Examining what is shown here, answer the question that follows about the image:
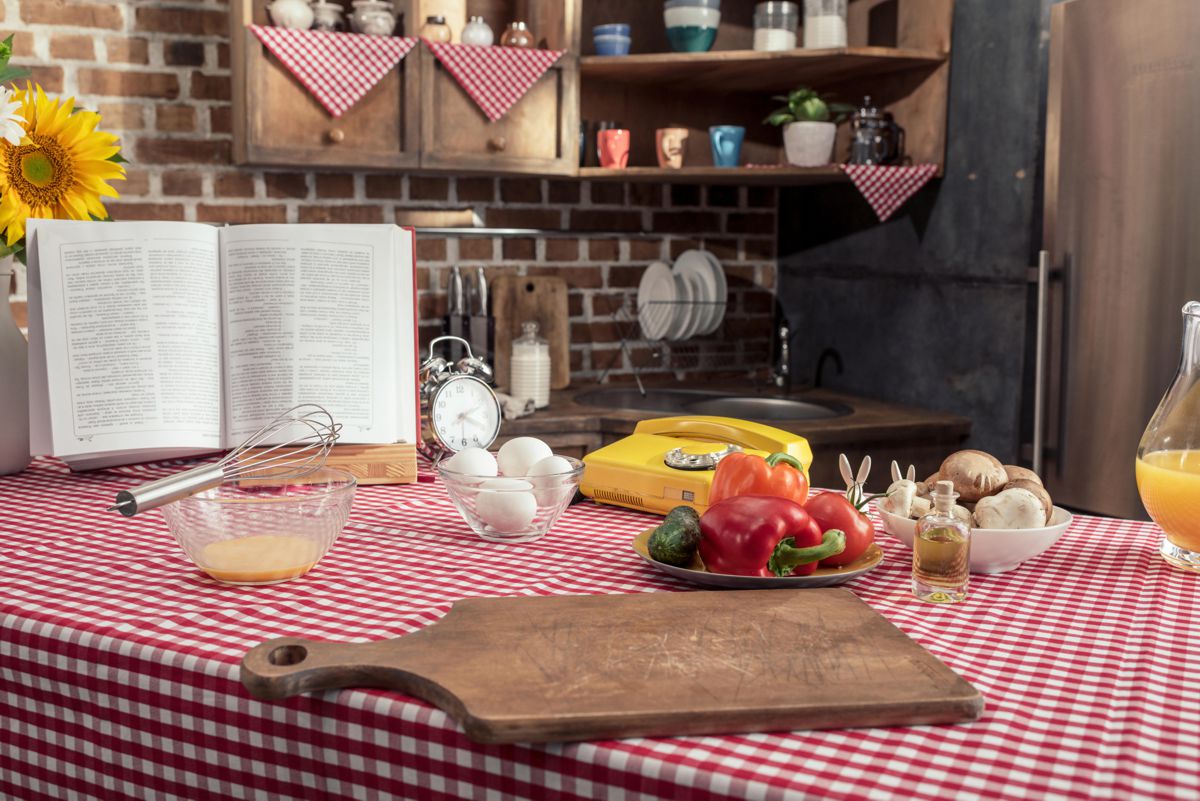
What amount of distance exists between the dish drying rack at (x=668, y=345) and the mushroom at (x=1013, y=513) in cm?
203

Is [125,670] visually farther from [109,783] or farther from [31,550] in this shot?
[31,550]

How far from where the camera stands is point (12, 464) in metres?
1.72

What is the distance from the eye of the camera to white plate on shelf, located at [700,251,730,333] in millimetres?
3359

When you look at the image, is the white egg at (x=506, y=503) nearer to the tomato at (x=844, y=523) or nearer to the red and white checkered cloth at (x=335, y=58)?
the tomato at (x=844, y=523)

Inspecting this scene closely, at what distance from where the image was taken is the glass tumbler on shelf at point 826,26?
9.77ft

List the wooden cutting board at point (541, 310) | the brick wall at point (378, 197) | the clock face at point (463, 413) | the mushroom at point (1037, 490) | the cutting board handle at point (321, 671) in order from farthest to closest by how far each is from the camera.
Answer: the wooden cutting board at point (541, 310)
the brick wall at point (378, 197)
the clock face at point (463, 413)
the mushroom at point (1037, 490)
the cutting board handle at point (321, 671)

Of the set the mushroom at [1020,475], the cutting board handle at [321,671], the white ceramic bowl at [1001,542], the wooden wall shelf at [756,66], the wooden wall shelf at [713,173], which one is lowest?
the cutting board handle at [321,671]

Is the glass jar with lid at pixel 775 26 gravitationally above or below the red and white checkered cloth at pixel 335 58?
above

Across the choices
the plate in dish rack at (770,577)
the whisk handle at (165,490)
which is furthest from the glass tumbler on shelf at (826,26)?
the whisk handle at (165,490)

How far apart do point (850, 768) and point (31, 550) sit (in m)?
0.97

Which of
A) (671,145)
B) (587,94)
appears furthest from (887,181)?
(587,94)

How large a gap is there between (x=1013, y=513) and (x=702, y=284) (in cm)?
219

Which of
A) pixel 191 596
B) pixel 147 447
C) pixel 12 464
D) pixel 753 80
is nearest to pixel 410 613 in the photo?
pixel 191 596

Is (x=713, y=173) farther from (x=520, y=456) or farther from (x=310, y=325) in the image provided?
(x=520, y=456)
